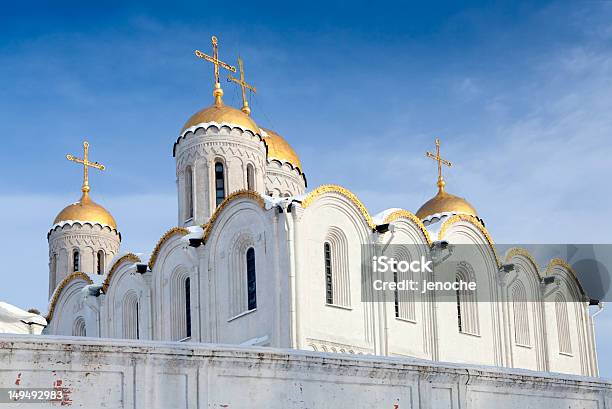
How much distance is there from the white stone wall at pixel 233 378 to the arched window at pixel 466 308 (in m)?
13.6

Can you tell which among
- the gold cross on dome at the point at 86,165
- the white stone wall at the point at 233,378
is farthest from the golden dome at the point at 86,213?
the white stone wall at the point at 233,378

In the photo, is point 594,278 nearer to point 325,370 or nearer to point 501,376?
point 501,376

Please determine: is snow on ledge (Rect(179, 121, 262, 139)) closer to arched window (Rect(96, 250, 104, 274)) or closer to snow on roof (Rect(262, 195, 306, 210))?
snow on roof (Rect(262, 195, 306, 210))

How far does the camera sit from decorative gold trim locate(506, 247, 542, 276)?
30.2 meters

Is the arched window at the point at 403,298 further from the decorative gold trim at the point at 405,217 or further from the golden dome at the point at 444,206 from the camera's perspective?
the golden dome at the point at 444,206

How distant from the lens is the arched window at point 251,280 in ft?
83.7

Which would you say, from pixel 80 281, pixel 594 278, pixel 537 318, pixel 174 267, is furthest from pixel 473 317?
pixel 80 281

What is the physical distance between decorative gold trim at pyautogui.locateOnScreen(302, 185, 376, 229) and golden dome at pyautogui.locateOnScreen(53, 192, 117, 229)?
529 inches

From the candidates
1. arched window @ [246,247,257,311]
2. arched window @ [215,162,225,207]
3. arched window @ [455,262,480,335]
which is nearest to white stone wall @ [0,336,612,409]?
arched window @ [246,247,257,311]

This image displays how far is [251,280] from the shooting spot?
1013 inches

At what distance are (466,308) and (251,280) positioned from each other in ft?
20.2

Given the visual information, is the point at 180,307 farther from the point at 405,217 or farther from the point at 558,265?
the point at 558,265

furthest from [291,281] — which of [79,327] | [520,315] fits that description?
[79,327]

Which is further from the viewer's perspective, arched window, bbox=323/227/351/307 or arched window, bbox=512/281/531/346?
arched window, bbox=512/281/531/346
